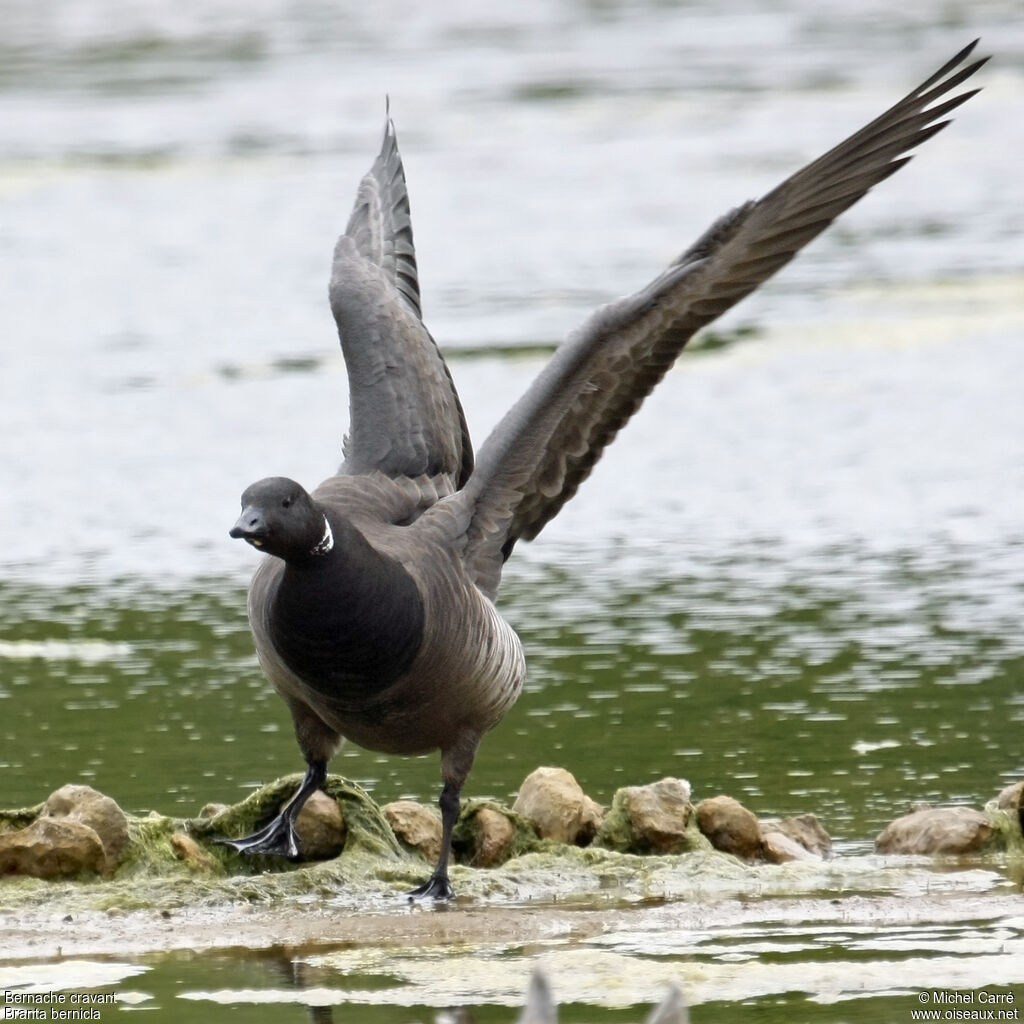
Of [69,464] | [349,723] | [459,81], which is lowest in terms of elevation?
[349,723]

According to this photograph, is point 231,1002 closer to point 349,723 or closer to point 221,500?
point 349,723

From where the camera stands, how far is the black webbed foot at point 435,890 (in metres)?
6.55

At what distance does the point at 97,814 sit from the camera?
655 cm

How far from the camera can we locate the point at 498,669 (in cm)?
718

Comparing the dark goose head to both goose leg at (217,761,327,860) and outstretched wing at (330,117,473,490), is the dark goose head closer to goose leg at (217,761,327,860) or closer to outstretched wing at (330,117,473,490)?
goose leg at (217,761,327,860)

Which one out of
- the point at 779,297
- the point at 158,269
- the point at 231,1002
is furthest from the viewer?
the point at 158,269

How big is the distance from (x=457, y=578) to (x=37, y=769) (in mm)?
1758

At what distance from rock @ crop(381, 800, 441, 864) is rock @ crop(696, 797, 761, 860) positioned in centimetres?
87

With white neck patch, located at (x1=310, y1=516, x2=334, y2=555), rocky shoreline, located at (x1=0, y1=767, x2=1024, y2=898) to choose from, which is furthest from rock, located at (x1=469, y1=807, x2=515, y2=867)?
white neck patch, located at (x1=310, y1=516, x2=334, y2=555)

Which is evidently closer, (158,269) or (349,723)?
(349,723)

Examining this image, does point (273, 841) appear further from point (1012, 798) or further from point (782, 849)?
point (1012, 798)

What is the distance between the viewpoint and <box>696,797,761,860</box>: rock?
6859 millimetres

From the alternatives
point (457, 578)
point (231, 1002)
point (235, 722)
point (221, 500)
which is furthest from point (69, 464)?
point (231, 1002)

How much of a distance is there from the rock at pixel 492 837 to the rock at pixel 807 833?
31.8 inches
